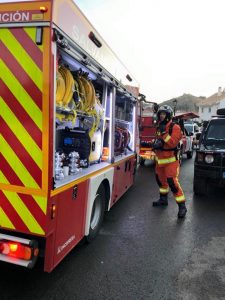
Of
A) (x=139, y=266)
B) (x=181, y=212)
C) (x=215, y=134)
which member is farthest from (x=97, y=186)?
(x=215, y=134)

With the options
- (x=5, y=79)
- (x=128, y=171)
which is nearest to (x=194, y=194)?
(x=128, y=171)

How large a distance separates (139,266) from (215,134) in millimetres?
4954

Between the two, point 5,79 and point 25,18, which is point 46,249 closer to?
point 5,79

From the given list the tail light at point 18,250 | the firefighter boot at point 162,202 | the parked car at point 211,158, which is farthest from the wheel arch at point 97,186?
the parked car at point 211,158

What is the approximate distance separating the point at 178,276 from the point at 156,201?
123 inches

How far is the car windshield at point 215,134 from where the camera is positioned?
7.46 m

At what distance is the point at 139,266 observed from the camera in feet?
12.2

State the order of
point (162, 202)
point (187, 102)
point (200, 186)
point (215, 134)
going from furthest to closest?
point (187, 102)
point (215, 134)
point (200, 186)
point (162, 202)

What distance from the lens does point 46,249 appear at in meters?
2.90

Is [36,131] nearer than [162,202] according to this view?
Yes

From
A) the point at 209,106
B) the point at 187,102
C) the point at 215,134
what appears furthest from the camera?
the point at 187,102

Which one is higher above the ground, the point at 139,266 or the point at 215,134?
the point at 215,134

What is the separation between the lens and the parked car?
6596mm

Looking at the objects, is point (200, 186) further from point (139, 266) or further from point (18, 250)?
point (18, 250)
